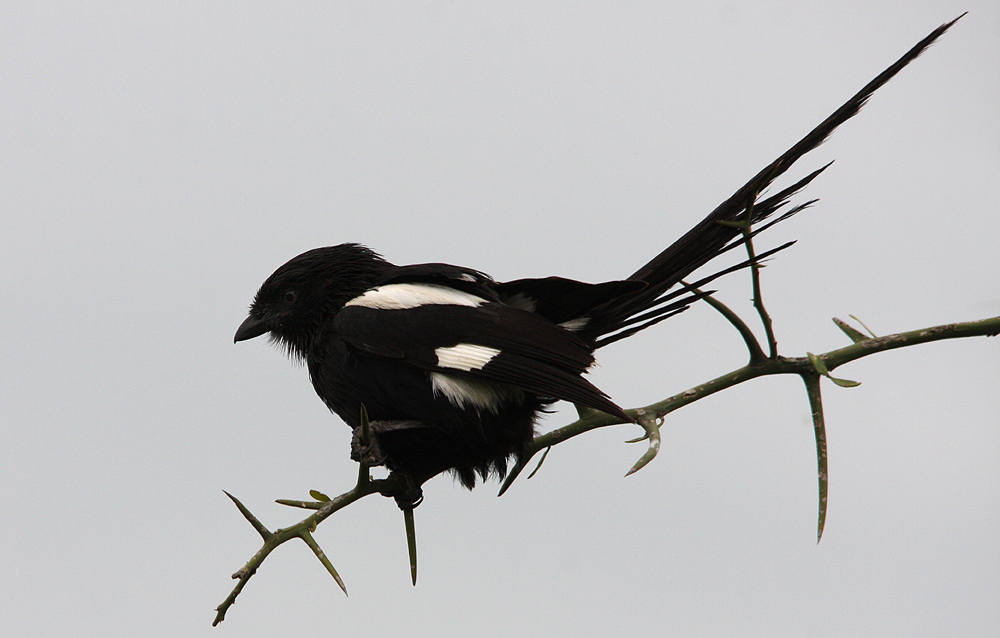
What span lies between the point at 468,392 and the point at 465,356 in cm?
12

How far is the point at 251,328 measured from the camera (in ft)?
10.8

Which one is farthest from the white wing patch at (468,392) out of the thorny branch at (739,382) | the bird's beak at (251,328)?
the bird's beak at (251,328)

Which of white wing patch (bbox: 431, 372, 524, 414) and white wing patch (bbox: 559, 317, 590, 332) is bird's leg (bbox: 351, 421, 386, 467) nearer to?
white wing patch (bbox: 431, 372, 524, 414)

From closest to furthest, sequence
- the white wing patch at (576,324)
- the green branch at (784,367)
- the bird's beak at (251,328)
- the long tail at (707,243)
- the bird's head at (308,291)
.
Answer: the green branch at (784,367) < the long tail at (707,243) < the white wing patch at (576,324) < the bird's head at (308,291) < the bird's beak at (251,328)

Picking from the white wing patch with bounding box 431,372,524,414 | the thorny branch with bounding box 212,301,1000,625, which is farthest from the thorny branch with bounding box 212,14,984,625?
the white wing patch with bounding box 431,372,524,414

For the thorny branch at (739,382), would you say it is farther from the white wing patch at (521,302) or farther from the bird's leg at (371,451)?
the white wing patch at (521,302)

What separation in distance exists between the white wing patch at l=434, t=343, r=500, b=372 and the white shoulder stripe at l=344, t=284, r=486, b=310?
193 mm

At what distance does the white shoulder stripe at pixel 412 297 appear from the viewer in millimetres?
2883

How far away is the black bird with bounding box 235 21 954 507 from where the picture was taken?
2639mm

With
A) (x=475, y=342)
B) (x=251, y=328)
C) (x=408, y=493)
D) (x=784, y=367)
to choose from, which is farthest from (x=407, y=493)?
(x=784, y=367)

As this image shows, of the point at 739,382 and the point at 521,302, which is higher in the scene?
the point at 521,302

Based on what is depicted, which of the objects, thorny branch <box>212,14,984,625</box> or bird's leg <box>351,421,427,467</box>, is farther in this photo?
bird's leg <box>351,421,427,467</box>

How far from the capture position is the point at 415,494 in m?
2.88

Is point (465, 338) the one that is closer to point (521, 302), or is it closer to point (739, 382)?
point (521, 302)
